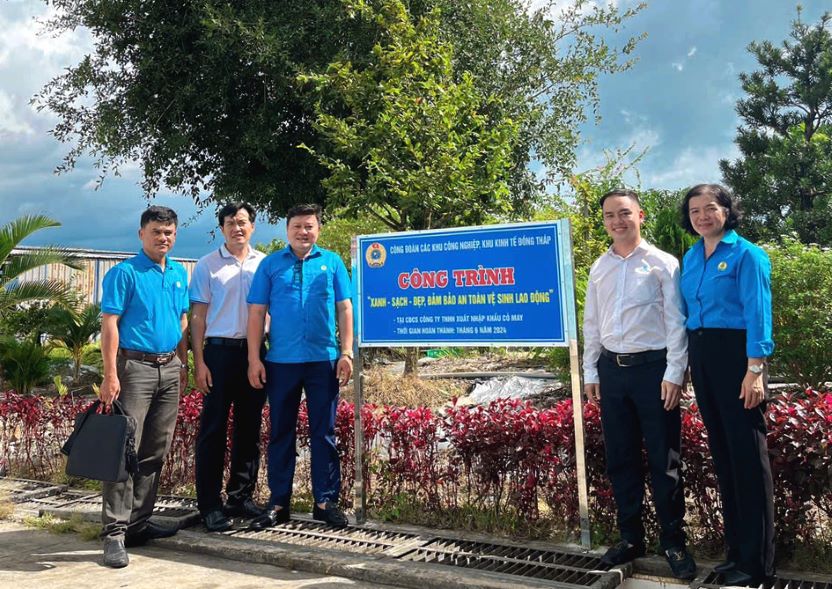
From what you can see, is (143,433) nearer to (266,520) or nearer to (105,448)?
(105,448)

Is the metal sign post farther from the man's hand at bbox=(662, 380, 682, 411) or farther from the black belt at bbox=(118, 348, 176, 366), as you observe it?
the black belt at bbox=(118, 348, 176, 366)

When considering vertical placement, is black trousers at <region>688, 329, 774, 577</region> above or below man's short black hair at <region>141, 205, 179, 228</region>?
below

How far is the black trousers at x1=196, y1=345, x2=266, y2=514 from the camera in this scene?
15.5ft

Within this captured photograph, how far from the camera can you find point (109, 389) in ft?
14.0

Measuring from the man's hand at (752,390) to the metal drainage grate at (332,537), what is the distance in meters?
2.11

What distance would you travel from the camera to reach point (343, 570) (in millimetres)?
3969

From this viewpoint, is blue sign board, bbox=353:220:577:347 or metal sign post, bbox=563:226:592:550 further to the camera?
blue sign board, bbox=353:220:577:347

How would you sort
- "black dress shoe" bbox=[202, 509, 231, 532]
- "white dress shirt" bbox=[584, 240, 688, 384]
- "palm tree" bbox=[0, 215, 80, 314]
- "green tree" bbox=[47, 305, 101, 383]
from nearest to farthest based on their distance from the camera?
"white dress shirt" bbox=[584, 240, 688, 384] → "black dress shoe" bbox=[202, 509, 231, 532] → "palm tree" bbox=[0, 215, 80, 314] → "green tree" bbox=[47, 305, 101, 383]

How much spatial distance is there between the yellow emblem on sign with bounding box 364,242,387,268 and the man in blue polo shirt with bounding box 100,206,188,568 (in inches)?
48.2

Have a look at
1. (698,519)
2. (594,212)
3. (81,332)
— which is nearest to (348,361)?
(698,519)

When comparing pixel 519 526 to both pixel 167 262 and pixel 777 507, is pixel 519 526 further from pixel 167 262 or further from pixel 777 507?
pixel 167 262

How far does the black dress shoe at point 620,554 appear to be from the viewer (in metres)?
3.81

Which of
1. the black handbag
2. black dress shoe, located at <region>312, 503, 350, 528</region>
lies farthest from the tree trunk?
the black handbag

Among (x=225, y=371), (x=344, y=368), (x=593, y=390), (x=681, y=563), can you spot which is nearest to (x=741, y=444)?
(x=681, y=563)
